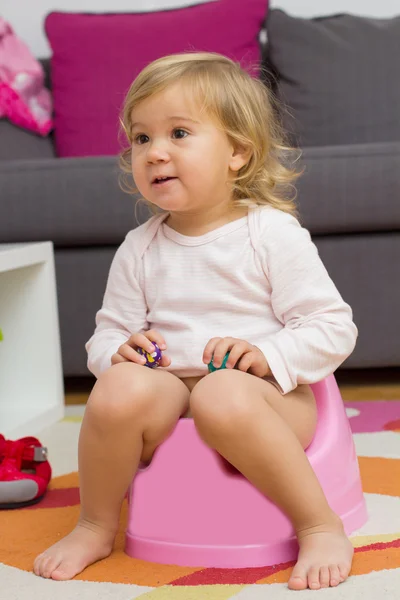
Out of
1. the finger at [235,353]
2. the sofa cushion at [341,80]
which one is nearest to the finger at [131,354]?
the finger at [235,353]

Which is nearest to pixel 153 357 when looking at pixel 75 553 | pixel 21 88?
pixel 75 553

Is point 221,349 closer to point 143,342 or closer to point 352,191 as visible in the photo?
point 143,342

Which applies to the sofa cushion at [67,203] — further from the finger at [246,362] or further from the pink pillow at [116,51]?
the finger at [246,362]

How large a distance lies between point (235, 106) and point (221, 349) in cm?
33

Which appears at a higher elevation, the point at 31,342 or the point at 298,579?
the point at 298,579

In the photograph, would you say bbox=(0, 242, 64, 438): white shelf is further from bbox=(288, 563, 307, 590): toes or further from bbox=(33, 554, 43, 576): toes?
bbox=(288, 563, 307, 590): toes

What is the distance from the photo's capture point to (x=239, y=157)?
1111 millimetres

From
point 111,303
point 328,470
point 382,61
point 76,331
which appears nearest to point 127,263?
point 111,303

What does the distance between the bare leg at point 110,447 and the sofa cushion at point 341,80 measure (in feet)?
4.38

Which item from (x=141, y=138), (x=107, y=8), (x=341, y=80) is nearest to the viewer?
(x=141, y=138)

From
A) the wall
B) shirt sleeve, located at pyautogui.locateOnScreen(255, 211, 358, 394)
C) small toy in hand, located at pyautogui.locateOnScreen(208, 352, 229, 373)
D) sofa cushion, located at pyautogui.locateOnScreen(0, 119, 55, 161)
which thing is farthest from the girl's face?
the wall

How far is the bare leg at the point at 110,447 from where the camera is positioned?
93cm

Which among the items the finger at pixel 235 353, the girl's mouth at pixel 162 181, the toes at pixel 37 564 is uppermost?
the girl's mouth at pixel 162 181

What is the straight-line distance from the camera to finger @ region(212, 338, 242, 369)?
0.93 metres
